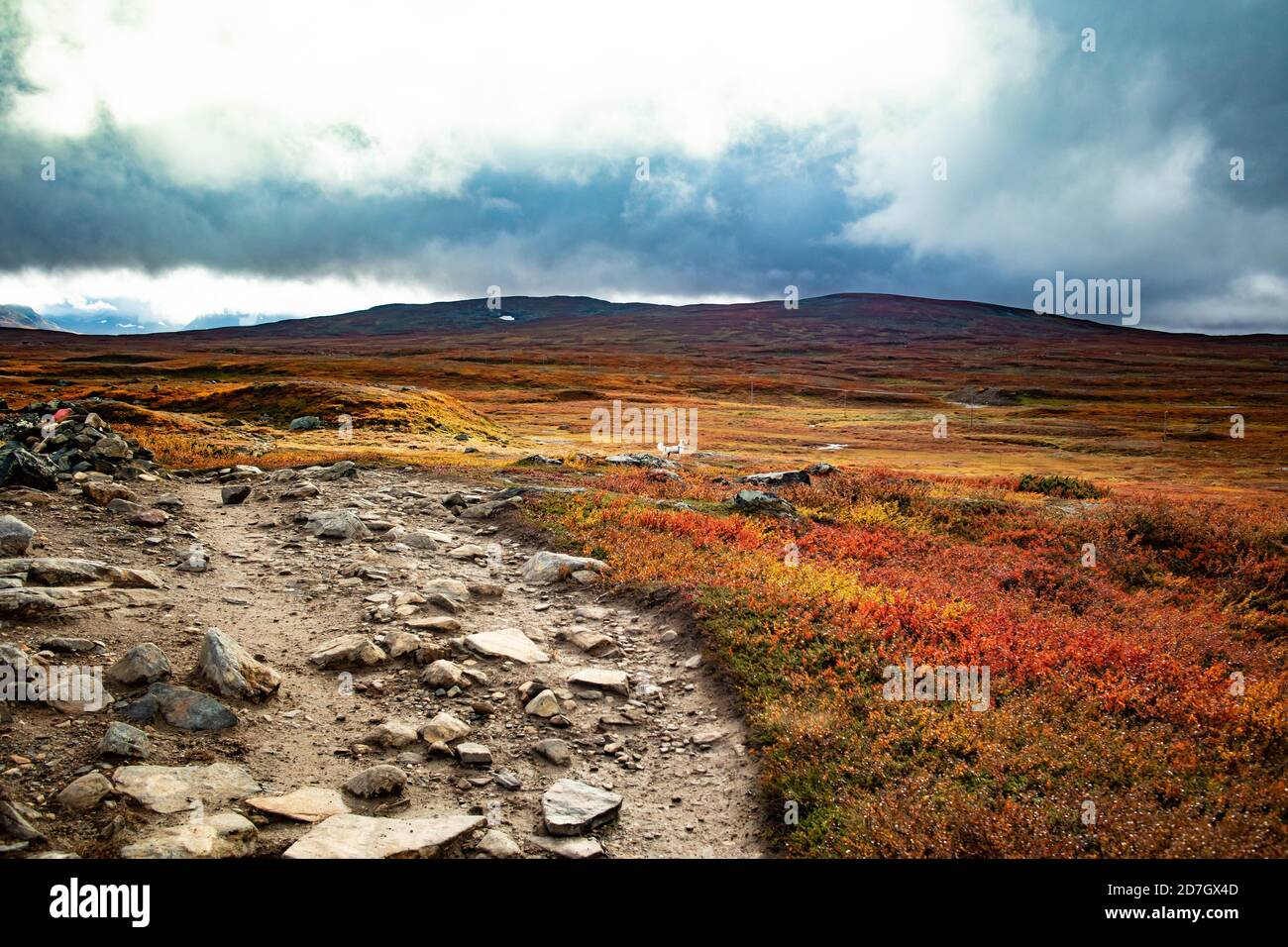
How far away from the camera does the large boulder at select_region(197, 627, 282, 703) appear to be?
26.2 ft

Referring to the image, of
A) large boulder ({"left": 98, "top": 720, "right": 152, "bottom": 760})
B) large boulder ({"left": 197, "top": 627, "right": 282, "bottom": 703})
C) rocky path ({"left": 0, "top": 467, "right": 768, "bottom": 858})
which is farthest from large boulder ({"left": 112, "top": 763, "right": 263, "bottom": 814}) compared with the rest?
large boulder ({"left": 197, "top": 627, "right": 282, "bottom": 703})

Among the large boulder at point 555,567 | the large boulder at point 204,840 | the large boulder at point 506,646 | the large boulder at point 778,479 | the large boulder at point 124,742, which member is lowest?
the large boulder at point 204,840

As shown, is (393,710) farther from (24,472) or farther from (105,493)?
(24,472)

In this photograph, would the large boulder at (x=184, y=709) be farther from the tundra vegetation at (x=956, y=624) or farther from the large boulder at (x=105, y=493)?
the large boulder at (x=105, y=493)

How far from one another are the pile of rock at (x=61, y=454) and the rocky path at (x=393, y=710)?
1776 mm

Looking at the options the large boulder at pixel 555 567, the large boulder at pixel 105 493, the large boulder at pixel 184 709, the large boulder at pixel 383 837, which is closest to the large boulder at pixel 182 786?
the large boulder at pixel 184 709

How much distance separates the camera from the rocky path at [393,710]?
6.09 metres

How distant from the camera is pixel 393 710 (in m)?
8.46

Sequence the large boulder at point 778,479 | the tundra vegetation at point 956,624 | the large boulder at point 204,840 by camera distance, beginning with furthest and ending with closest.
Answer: the large boulder at point 778,479, the tundra vegetation at point 956,624, the large boulder at point 204,840

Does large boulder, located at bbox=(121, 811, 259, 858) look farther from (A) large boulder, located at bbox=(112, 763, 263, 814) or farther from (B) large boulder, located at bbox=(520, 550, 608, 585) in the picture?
(B) large boulder, located at bbox=(520, 550, 608, 585)

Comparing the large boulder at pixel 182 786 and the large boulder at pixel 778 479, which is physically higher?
the large boulder at pixel 778 479

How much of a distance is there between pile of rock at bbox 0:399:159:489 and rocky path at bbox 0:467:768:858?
5.83 ft

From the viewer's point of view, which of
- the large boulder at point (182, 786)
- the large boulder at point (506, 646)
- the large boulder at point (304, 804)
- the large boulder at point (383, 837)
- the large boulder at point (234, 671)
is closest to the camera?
the large boulder at point (383, 837)
